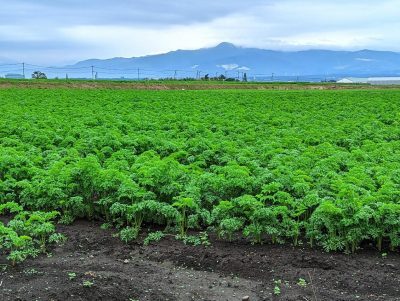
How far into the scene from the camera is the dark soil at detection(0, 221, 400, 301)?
6402 mm

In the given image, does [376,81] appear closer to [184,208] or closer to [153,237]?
[184,208]

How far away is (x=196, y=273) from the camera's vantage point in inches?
281

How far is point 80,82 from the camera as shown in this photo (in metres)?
63.2

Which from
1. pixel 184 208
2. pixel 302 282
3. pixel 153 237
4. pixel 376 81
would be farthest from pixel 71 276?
pixel 376 81

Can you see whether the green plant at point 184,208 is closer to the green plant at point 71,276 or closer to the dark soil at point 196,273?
the dark soil at point 196,273

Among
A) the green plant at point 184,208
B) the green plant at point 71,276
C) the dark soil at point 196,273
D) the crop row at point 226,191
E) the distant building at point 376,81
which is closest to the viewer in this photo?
the dark soil at point 196,273

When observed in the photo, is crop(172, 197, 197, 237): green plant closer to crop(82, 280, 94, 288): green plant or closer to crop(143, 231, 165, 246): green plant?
crop(143, 231, 165, 246): green plant

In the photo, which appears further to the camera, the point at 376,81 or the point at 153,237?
the point at 376,81

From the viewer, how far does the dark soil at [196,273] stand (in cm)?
640

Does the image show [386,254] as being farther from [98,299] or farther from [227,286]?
[98,299]

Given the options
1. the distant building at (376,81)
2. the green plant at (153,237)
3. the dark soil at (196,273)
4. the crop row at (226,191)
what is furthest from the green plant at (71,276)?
the distant building at (376,81)

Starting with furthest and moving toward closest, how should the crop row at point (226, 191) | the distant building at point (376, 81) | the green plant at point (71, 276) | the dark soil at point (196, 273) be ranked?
1. the distant building at point (376, 81)
2. the crop row at point (226, 191)
3. the green plant at point (71, 276)
4. the dark soil at point (196, 273)

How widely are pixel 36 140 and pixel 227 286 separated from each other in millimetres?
9650

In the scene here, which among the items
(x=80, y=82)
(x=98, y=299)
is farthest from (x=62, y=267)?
(x=80, y=82)
